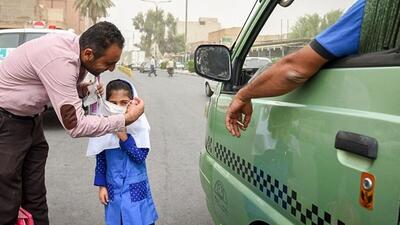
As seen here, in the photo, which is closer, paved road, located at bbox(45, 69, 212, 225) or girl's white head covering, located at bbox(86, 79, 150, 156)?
girl's white head covering, located at bbox(86, 79, 150, 156)

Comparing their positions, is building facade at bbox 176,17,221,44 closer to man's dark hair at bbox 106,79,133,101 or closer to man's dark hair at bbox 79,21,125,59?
man's dark hair at bbox 106,79,133,101

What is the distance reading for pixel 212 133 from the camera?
2992 millimetres

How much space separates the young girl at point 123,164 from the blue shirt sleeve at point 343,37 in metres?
1.51

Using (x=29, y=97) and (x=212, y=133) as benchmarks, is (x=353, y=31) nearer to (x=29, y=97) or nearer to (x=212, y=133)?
(x=212, y=133)

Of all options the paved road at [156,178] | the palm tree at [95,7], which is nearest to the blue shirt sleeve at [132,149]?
the paved road at [156,178]

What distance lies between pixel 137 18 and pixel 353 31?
96.4 m

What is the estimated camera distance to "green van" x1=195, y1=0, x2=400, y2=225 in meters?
1.35

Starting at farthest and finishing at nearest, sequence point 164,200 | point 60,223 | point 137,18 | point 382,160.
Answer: point 137,18 < point 164,200 < point 60,223 < point 382,160

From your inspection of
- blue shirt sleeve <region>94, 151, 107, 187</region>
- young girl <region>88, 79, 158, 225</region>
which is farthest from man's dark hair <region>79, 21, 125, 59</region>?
blue shirt sleeve <region>94, 151, 107, 187</region>

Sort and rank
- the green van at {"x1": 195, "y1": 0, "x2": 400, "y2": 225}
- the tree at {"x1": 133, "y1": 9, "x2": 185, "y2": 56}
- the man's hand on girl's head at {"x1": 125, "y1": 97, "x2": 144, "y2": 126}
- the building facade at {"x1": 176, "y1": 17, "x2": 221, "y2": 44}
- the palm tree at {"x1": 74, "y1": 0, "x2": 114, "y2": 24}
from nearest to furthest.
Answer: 1. the green van at {"x1": 195, "y1": 0, "x2": 400, "y2": 225}
2. the man's hand on girl's head at {"x1": 125, "y1": 97, "x2": 144, "y2": 126}
3. the palm tree at {"x1": 74, "y1": 0, "x2": 114, "y2": 24}
4. the tree at {"x1": 133, "y1": 9, "x2": 185, "y2": 56}
5. the building facade at {"x1": 176, "y1": 17, "x2": 221, "y2": 44}

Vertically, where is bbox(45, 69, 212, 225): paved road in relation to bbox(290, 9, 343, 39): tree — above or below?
below

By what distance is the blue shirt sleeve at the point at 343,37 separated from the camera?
159cm

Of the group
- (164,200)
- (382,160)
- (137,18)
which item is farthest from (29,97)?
(137,18)

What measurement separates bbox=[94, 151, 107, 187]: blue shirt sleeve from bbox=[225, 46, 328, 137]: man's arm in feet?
4.00
